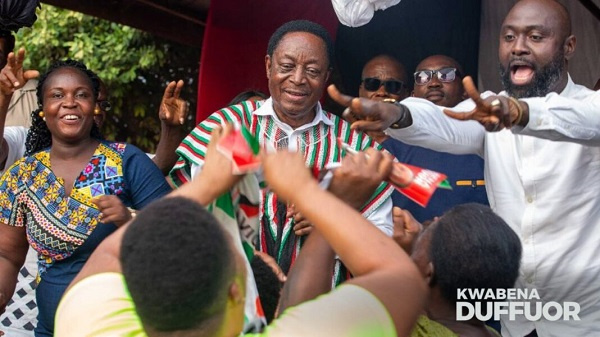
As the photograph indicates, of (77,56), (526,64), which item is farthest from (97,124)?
(77,56)

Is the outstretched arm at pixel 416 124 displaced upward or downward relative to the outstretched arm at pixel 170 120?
upward

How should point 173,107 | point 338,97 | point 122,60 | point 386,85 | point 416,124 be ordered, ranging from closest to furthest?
point 338,97
point 416,124
point 173,107
point 386,85
point 122,60

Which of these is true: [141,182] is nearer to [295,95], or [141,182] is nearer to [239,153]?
[295,95]

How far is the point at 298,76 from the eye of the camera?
3.66 meters

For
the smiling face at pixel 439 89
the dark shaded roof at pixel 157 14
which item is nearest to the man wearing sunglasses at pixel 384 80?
the smiling face at pixel 439 89

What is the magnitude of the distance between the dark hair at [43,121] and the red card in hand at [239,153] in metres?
1.95

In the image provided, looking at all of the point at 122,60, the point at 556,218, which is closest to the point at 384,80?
the point at 556,218

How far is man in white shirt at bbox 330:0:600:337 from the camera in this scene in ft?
10.5

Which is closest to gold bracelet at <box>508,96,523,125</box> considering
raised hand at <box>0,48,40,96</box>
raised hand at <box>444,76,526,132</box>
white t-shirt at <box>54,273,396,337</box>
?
raised hand at <box>444,76,526,132</box>

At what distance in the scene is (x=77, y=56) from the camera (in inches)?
300

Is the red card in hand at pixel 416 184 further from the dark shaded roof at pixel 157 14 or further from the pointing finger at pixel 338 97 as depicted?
the dark shaded roof at pixel 157 14

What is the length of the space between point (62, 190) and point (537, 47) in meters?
1.93

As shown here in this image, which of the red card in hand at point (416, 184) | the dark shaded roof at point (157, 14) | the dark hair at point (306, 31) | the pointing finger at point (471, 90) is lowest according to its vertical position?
the red card in hand at point (416, 184)

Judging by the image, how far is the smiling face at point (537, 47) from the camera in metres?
3.53
